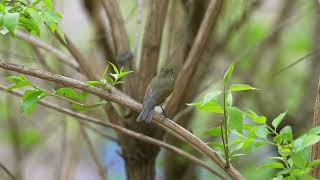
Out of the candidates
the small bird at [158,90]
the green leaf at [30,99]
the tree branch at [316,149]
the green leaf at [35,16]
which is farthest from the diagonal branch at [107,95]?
the small bird at [158,90]

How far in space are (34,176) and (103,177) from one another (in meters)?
3.43

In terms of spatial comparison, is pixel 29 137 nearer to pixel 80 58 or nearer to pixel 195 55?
pixel 80 58

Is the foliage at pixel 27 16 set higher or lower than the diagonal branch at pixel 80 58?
higher

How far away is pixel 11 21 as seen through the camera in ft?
5.17

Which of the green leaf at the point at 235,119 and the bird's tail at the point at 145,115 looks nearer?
the green leaf at the point at 235,119

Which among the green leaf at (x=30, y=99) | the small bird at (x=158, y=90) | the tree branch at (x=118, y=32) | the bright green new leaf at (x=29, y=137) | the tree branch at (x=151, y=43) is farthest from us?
the bright green new leaf at (x=29, y=137)

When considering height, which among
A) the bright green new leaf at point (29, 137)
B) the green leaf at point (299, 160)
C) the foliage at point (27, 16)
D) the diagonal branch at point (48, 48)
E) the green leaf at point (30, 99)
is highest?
the foliage at point (27, 16)

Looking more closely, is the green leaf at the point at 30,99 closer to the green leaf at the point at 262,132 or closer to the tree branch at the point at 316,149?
the green leaf at the point at 262,132

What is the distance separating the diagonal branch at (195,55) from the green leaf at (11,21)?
113 cm

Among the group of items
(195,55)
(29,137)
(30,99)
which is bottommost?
(29,137)

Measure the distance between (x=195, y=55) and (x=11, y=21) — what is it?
3.95ft

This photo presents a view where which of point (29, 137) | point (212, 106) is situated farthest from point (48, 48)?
point (29, 137)

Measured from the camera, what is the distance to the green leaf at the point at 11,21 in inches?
61.6

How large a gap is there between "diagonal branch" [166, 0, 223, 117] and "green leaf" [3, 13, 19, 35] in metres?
1.13
